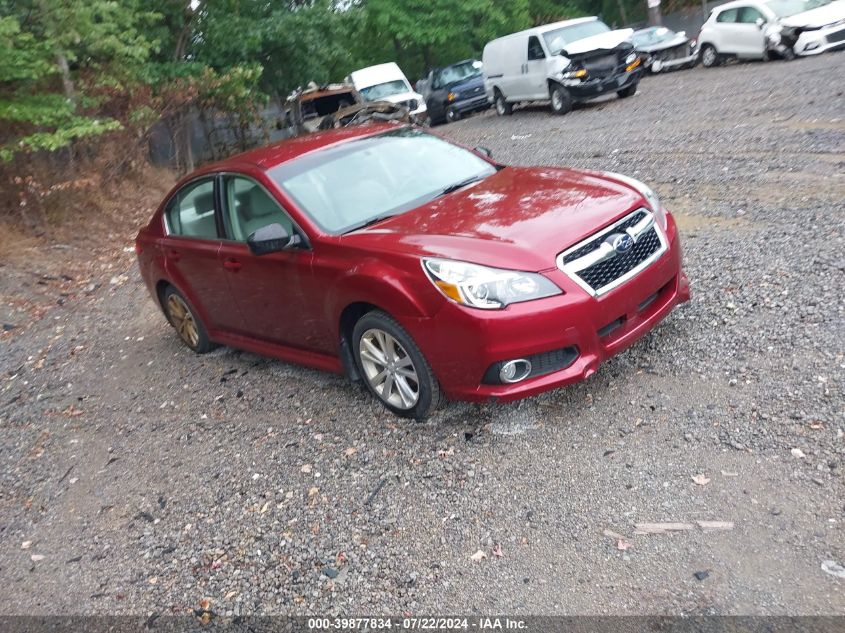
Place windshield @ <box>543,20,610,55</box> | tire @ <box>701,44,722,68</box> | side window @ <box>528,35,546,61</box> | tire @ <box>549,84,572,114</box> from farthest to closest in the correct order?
tire @ <box>701,44,722,68</box> → side window @ <box>528,35,546,61</box> → windshield @ <box>543,20,610,55</box> → tire @ <box>549,84,572,114</box>

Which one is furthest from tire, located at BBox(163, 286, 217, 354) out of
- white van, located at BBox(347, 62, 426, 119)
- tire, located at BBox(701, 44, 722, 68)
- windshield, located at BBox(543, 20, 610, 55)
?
tire, located at BBox(701, 44, 722, 68)

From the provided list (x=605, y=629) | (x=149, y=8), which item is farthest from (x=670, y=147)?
(x=149, y=8)

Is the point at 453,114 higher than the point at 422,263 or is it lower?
lower

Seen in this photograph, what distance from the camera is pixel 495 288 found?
173 inches

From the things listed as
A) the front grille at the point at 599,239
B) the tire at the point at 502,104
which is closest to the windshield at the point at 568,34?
the tire at the point at 502,104

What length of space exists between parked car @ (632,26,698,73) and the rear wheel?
6.20ft

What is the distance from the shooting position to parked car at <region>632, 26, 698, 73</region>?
25625mm

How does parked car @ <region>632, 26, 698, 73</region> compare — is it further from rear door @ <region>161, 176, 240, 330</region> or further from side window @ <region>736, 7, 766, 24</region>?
rear door @ <region>161, 176, 240, 330</region>

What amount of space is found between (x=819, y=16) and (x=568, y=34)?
231 inches

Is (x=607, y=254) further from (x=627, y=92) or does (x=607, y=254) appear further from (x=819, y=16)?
(x=819, y=16)

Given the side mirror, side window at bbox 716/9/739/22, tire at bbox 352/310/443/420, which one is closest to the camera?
tire at bbox 352/310/443/420

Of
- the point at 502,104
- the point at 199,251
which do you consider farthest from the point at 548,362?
the point at 502,104

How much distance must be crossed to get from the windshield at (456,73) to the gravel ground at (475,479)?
68.1ft

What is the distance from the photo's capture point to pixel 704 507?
12.4 feet
